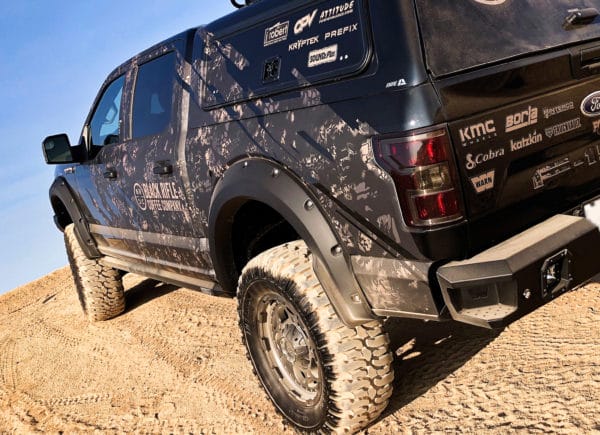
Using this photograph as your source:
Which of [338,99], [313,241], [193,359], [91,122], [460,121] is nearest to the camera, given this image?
[460,121]

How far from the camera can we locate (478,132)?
2.12 metres

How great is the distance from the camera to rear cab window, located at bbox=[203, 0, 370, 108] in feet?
7.60

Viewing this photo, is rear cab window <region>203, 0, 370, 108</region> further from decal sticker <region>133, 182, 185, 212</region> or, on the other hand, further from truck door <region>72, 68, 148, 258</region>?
Result: truck door <region>72, 68, 148, 258</region>

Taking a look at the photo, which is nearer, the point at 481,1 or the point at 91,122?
the point at 481,1

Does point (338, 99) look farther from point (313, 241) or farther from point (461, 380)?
point (461, 380)

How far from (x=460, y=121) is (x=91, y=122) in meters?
3.73

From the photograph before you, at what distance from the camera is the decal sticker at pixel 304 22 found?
98.5 inches

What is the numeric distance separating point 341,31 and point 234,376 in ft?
8.02

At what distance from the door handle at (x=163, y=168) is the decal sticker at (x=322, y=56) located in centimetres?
135

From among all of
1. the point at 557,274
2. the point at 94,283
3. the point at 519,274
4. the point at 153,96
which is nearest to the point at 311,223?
the point at 519,274

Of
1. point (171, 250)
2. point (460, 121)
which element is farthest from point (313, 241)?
point (171, 250)

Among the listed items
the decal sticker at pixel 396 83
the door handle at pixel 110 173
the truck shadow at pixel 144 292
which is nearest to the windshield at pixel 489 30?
the decal sticker at pixel 396 83

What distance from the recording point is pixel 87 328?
583 cm

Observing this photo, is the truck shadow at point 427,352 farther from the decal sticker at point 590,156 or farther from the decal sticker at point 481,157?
the decal sticker at point 481,157
